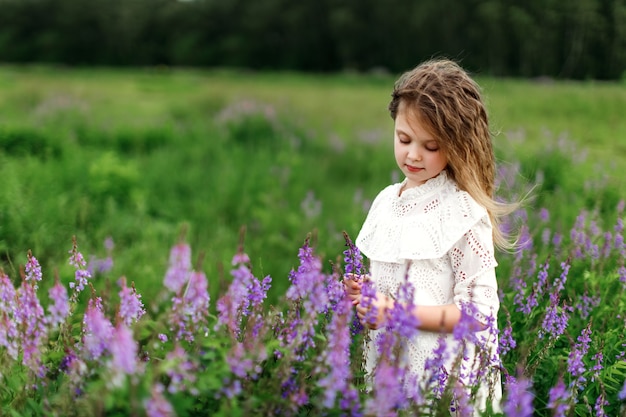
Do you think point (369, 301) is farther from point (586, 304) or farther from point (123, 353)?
point (586, 304)

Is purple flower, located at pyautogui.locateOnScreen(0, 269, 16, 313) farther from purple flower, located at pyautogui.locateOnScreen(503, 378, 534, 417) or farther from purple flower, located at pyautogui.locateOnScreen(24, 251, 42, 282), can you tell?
purple flower, located at pyautogui.locateOnScreen(503, 378, 534, 417)

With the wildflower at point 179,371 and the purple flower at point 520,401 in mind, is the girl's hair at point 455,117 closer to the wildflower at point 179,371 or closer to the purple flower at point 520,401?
the purple flower at point 520,401

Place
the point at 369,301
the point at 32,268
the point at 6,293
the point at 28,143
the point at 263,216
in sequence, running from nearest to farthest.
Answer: the point at 369,301 → the point at 6,293 → the point at 32,268 → the point at 263,216 → the point at 28,143

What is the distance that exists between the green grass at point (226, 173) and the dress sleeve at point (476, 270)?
71 centimetres

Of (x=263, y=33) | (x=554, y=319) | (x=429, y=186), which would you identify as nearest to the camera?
(x=429, y=186)

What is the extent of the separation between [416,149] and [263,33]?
4658 centimetres

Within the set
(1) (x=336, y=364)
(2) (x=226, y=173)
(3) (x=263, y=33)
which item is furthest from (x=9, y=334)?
(3) (x=263, y=33)

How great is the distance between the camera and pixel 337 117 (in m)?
11.1

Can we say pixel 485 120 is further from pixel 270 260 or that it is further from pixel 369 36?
A: pixel 369 36

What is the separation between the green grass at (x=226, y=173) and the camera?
179 inches

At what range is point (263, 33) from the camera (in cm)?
4653

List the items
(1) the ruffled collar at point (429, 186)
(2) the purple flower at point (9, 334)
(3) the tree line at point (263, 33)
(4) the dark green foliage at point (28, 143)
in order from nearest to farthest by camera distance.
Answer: (2) the purple flower at point (9, 334) → (1) the ruffled collar at point (429, 186) → (4) the dark green foliage at point (28, 143) → (3) the tree line at point (263, 33)

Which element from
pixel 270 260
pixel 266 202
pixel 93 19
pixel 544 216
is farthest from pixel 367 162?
pixel 93 19

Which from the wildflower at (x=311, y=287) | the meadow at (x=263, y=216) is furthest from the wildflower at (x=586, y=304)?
the wildflower at (x=311, y=287)
